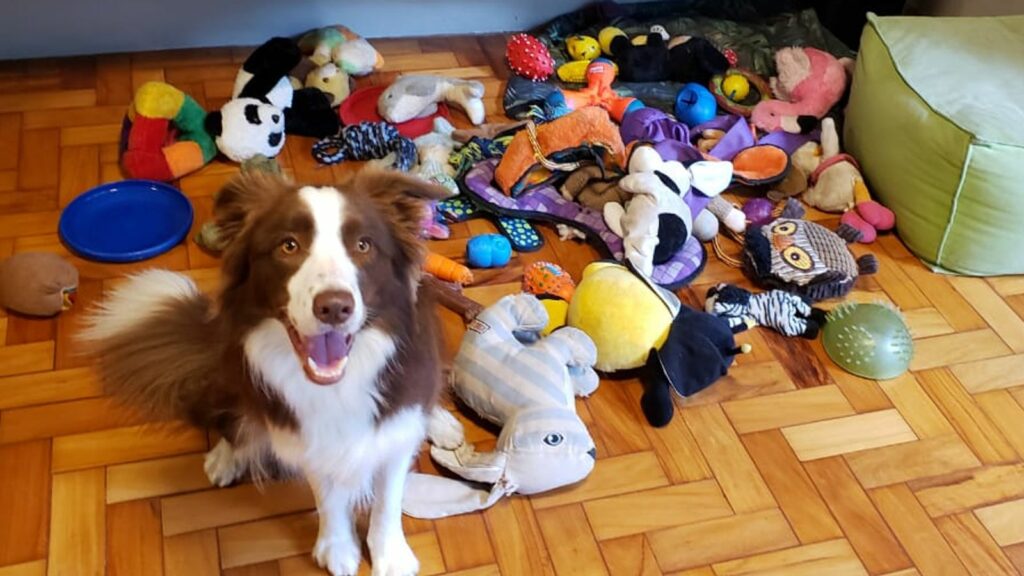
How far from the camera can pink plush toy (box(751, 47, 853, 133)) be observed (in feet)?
9.29

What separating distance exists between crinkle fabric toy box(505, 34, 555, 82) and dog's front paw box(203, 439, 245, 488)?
1.68m

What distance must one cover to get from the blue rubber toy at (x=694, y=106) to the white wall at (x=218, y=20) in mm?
716

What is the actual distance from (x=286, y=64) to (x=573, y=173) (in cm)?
94

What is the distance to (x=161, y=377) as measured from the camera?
169cm

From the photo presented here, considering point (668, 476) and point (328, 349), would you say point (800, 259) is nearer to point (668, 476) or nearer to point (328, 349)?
point (668, 476)

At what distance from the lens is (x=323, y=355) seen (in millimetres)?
1308

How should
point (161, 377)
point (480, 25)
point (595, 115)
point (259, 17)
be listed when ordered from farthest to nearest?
point (480, 25) < point (259, 17) < point (595, 115) < point (161, 377)

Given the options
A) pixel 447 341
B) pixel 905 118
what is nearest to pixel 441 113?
pixel 447 341

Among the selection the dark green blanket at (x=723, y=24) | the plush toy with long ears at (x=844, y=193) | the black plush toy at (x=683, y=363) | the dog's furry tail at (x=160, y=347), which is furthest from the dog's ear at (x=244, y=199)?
the dark green blanket at (x=723, y=24)

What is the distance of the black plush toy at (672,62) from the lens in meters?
3.00

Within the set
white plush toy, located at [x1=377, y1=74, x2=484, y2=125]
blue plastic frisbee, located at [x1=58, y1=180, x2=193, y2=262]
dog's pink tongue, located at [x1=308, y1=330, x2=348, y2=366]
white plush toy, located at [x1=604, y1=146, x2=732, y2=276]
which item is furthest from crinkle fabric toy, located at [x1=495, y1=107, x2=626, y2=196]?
dog's pink tongue, located at [x1=308, y1=330, x2=348, y2=366]

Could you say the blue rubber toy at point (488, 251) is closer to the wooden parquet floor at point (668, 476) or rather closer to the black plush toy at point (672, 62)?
the wooden parquet floor at point (668, 476)

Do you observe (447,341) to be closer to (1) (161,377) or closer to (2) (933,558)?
(1) (161,377)

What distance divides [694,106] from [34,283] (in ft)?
6.12
